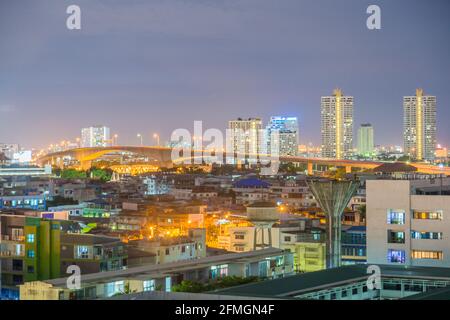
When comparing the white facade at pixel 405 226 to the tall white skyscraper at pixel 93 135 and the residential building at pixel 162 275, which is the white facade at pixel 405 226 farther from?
the tall white skyscraper at pixel 93 135

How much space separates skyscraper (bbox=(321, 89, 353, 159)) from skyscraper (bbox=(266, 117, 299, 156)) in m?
2.38

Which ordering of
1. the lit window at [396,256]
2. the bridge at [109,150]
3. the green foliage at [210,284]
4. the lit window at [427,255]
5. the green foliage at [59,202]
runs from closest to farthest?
the green foliage at [210,284] < the lit window at [427,255] < the lit window at [396,256] < the green foliage at [59,202] < the bridge at [109,150]

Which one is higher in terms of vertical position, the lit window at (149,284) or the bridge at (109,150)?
the bridge at (109,150)

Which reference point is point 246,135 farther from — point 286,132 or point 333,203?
point 333,203

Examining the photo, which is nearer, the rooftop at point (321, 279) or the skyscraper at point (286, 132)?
the rooftop at point (321, 279)

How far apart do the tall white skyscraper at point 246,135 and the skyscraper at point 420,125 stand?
10.8 meters

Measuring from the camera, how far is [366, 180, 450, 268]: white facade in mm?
9312

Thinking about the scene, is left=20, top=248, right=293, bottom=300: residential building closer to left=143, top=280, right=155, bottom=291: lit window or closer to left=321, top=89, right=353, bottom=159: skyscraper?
left=143, top=280, right=155, bottom=291: lit window

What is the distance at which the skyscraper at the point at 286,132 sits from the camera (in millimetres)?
62562

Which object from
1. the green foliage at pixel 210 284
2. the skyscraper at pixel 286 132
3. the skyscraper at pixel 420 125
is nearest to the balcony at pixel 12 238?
the green foliage at pixel 210 284

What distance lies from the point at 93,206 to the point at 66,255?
33.8ft

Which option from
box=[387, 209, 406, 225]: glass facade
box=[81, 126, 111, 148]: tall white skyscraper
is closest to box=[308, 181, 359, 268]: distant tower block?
box=[387, 209, 406, 225]: glass facade

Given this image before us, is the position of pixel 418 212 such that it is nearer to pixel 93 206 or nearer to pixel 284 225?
pixel 284 225

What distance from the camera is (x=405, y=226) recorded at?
9.52m
